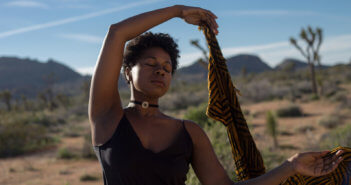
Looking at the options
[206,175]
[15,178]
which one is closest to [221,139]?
[206,175]

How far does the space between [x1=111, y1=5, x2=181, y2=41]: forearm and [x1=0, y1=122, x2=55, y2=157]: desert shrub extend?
1448 centimetres

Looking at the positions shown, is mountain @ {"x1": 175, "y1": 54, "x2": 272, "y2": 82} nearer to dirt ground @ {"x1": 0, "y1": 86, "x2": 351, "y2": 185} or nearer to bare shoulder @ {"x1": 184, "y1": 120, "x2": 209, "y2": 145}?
dirt ground @ {"x1": 0, "y1": 86, "x2": 351, "y2": 185}

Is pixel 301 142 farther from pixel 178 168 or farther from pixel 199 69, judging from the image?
pixel 199 69

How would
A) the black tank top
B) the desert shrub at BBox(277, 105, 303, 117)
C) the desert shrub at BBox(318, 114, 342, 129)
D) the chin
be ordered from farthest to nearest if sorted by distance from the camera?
the desert shrub at BBox(277, 105, 303, 117) < the desert shrub at BBox(318, 114, 342, 129) < the chin < the black tank top

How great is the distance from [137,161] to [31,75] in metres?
107

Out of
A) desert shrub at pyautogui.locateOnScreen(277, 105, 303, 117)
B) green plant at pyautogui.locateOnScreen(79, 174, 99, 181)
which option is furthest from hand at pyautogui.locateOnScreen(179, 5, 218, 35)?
desert shrub at pyautogui.locateOnScreen(277, 105, 303, 117)

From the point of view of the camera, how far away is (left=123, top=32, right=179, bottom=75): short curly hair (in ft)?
7.75

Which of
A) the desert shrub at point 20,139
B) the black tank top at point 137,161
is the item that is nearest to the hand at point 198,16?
the black tank top at point 137,161

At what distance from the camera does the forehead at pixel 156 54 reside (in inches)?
90.9

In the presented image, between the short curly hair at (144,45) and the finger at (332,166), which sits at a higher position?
the short curly hair at (144,45)

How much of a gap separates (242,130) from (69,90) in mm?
92321

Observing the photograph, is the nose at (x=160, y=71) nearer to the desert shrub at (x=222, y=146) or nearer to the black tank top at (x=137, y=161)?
the black tank top at (x=137, y=161)

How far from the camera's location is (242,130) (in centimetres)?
264

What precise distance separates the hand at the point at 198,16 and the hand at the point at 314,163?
1.16 metres
